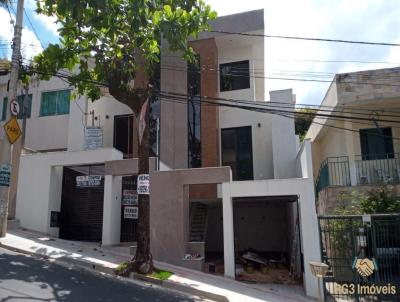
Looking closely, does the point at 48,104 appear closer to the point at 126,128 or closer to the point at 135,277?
the point at 126,128

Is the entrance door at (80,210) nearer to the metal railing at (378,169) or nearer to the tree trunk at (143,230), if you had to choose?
the tree trunk at (143,230)

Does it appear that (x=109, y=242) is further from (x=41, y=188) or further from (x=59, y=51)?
(x=59, y=51)

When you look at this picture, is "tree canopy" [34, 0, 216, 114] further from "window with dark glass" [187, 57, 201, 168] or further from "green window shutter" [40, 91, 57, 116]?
"green window shutter" [40, 91, 57, 116]

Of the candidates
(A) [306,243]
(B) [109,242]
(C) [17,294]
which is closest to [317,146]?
(A) [306,243]

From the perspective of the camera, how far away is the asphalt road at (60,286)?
312 inches

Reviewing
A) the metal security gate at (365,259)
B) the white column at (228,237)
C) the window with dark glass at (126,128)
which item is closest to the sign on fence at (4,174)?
the window with dark glass at (126,128)

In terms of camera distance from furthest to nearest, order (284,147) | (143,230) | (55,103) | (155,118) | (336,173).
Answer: (55,103), (155,118), (284,147), (336,173), (143,230)

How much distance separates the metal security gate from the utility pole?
9.65m

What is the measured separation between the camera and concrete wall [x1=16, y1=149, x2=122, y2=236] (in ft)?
49.7

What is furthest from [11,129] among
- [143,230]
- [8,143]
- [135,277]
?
[135,277]

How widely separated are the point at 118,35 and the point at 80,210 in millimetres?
7907

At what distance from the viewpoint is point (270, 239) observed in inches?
764

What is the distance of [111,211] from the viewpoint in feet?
46.6

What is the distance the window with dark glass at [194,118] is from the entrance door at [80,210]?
13.7 feet
